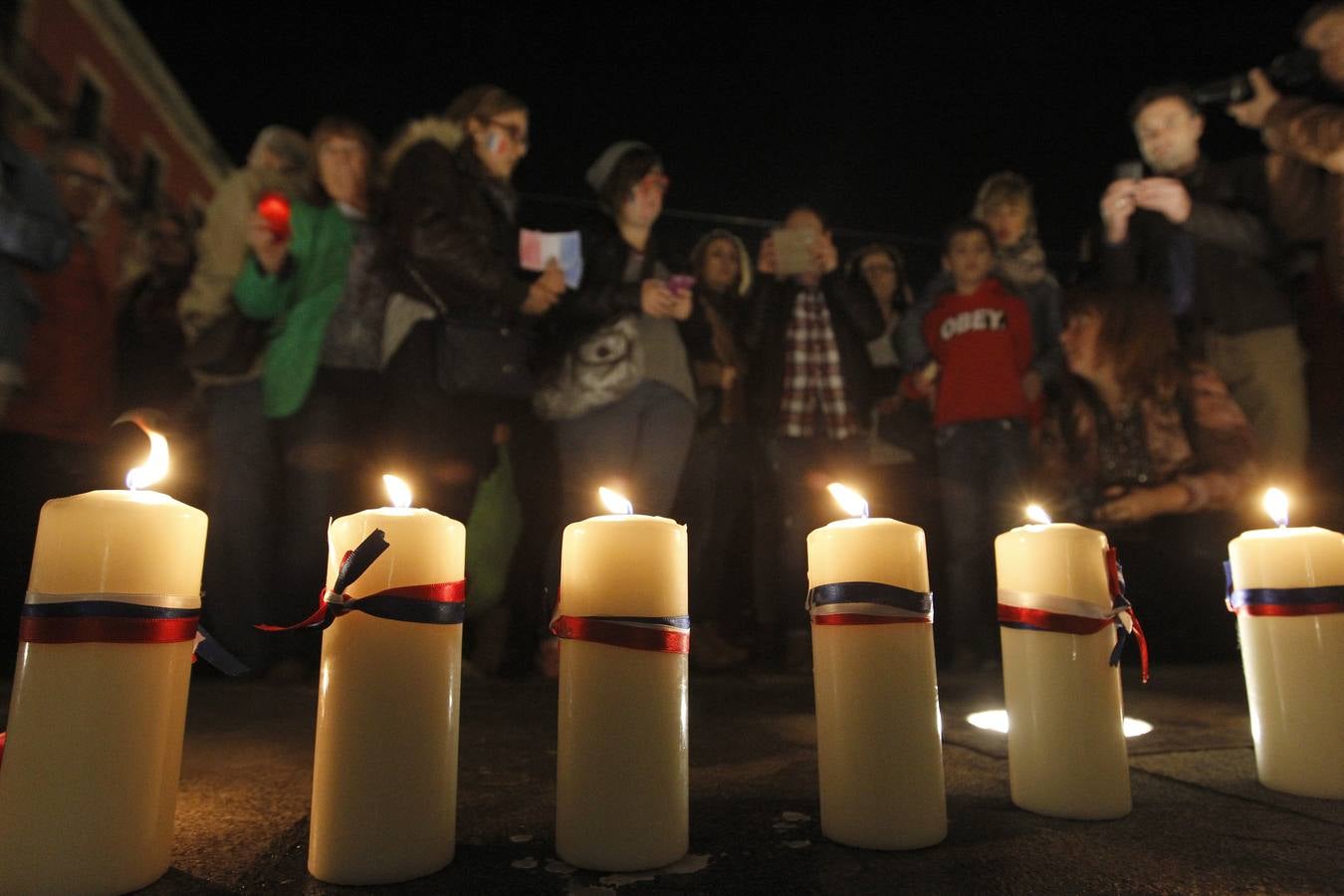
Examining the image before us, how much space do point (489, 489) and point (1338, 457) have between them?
10.4 ft

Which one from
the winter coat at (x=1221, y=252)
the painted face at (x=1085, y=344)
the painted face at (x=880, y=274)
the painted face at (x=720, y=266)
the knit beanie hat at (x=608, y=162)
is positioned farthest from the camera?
the painted face at (x=880, y=274)

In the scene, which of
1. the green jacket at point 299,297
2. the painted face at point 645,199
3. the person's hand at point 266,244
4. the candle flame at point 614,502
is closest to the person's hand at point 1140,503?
the painted face at point 645,199

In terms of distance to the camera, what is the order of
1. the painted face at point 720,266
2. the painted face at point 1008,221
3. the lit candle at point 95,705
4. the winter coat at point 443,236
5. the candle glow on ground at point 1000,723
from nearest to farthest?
1. the lit candle at point 95,705
2. the candle glow on ground at point 1000,723
3. the winter coat at point 443,236
4. the painted face at point 720,266
5. the painted face at point 1008,221

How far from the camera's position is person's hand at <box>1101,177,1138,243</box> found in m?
3.35

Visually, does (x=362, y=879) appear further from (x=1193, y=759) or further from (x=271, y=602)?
(x=271, y=602)

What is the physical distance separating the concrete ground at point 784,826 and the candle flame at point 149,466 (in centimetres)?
45

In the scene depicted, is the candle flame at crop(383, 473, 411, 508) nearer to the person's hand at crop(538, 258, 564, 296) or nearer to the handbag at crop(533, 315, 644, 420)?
the handbag at crop(533, 315, 644, 420)

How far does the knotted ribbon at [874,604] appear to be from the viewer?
1.05 m

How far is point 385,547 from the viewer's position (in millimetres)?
934

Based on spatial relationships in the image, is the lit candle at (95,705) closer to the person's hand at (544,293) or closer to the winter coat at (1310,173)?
the person's hand at (544,293)

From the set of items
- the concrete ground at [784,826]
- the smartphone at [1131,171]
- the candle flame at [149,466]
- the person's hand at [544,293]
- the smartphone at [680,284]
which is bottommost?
the concrete ground at [784,826]

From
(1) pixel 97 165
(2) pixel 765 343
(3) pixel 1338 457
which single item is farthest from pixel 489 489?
(3) pixel 1338 457

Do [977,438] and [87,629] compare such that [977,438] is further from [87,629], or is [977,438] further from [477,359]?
[87,629]

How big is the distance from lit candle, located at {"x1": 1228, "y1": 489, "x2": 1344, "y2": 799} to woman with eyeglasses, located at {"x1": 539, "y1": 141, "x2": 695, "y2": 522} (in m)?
1.79
